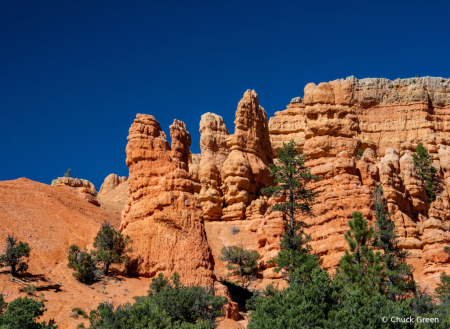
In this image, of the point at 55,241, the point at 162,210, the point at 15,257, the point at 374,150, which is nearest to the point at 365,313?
the point at 162,210

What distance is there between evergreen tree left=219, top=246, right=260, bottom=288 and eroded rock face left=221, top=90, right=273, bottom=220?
11656mm

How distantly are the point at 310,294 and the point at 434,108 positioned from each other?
47998 millimetres

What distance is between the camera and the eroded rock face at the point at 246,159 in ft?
183

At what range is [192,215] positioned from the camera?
32312mm

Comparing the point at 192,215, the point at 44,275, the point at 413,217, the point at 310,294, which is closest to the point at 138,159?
the point at 192,215

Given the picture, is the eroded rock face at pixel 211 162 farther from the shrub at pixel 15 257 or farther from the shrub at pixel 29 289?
the shrub at pixel 29 289

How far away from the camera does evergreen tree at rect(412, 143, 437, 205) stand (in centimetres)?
5150

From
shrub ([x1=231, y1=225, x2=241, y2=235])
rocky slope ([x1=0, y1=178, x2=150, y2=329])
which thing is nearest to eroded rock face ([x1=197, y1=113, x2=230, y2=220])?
shrub ([x1=231, y1=225, x2=241, y2=235])

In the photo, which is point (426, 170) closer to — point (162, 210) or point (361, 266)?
point (361, 266)

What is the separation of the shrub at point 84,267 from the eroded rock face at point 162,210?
257 centimetres

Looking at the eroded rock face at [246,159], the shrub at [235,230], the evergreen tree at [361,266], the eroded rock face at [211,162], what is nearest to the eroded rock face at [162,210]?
the evergreen tree at [361,266]

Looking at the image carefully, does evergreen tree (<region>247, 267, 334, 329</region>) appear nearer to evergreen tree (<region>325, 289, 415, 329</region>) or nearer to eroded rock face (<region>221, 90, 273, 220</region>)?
evergreen tree (<region>325, 289, 415, 329</region>)

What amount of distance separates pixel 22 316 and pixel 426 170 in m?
44.9

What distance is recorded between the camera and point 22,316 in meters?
20.7
